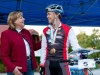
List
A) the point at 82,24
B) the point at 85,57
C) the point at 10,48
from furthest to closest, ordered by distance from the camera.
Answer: the point at 82,24 → the point at 10,48 → the point at 85,57

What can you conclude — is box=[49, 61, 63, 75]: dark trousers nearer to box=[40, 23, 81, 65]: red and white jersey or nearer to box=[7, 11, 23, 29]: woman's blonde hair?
box=[40, 23, 81, 65]: red and white jersey

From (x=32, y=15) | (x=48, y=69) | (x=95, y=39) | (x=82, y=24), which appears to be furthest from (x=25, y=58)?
(x=95, y=39)

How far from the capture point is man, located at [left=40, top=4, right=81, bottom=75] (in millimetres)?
3297

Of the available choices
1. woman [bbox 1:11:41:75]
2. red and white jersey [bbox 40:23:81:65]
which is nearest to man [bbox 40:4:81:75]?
red and white jersey [bbox 40:23:81:65]

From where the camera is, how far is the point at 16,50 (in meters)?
3.44

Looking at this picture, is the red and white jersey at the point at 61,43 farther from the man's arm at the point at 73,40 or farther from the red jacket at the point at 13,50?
the red jacket at the point at 13,50

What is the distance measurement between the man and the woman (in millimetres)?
253

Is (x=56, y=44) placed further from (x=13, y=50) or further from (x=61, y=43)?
(x=13, y=50)

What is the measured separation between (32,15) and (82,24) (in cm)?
194

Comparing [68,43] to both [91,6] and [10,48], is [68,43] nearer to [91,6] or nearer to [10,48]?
[10,48]

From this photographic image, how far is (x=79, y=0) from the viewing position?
26.1ft

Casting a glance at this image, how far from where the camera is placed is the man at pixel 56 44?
330 cm

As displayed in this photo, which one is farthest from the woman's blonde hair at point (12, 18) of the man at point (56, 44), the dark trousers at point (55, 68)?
the dark trousers at point (55, 68)

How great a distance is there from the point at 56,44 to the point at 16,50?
20.5 inches
